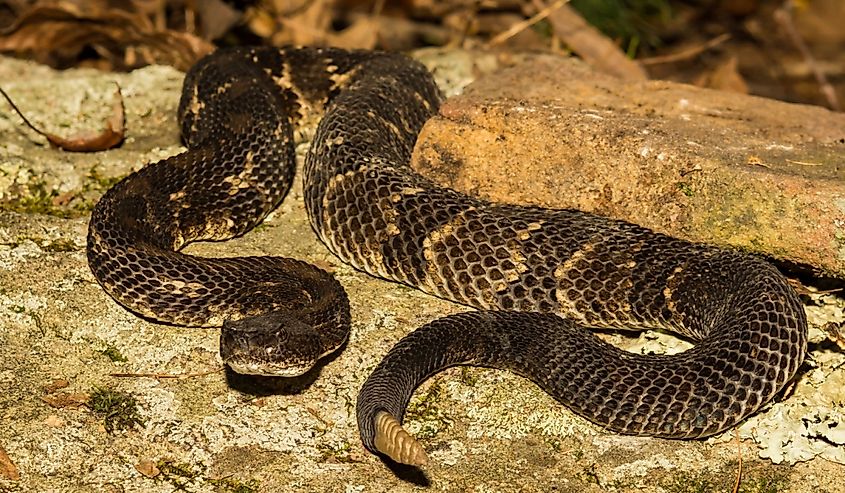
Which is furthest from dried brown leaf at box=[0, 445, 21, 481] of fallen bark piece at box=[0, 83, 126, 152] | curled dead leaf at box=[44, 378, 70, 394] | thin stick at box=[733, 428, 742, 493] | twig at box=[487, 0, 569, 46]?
twig at box=[487, 0, 569, 46]

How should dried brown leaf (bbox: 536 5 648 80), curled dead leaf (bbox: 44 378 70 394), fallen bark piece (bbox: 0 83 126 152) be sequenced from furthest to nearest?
dried brown leaf (bbox: 536 5 648 80), fallen bark piece (bbox: 0 83 126 152), curled dead leaf (bbox: 44 378 70 394)

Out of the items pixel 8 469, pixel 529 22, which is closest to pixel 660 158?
pixel 529 22

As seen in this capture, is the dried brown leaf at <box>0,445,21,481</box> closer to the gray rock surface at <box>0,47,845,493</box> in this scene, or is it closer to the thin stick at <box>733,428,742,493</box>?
the gray rock surface at <box>0,47,845,493</box>

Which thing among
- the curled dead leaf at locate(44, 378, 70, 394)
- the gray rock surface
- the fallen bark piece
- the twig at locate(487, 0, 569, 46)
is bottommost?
the gray rock surface

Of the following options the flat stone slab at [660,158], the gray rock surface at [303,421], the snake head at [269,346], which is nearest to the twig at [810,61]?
the flat stone slab at [660,158]

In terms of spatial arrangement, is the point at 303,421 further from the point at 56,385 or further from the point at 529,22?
the point at 529,22

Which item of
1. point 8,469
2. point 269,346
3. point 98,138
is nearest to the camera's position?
point 8,469
